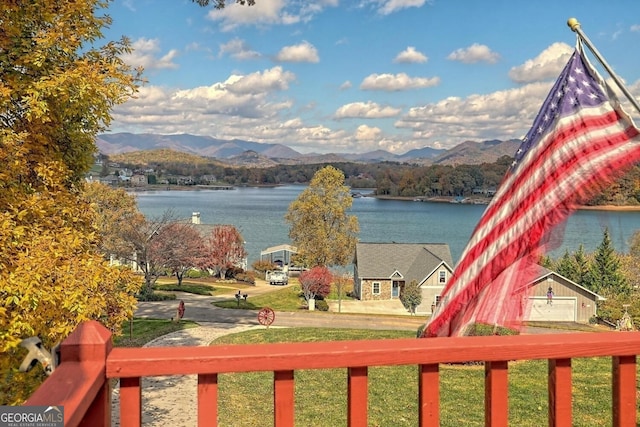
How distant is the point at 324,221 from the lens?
33.3m

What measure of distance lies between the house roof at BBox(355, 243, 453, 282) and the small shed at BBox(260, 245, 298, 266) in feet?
35.1

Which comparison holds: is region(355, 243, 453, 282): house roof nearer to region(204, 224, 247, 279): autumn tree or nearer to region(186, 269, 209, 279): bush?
region(204, 224, 247, 279): autumn tree

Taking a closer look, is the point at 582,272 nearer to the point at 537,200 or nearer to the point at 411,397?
the point at 411,397

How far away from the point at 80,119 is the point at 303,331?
1186 centimetres

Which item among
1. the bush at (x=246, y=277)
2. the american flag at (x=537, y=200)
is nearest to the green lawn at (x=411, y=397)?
the american flag at (x=537, y=200)

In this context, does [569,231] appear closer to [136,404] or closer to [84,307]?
→ [136,404]

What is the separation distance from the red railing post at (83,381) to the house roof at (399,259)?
98.5ft

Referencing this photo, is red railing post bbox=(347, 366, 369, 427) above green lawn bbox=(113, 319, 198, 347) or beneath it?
above

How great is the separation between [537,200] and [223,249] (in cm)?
3571

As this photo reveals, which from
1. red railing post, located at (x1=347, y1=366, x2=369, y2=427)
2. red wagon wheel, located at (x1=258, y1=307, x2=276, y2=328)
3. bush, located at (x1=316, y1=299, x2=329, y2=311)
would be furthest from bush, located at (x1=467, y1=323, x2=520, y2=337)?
bush, located at (x1=316, y1=299, x2=329, y2=311)

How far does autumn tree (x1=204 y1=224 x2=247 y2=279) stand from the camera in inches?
1471

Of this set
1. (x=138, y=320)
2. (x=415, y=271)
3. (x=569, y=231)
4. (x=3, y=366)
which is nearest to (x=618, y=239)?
(x=569, y=231)

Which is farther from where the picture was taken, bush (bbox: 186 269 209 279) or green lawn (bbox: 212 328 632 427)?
bush (bbox: 186 269 209 279)

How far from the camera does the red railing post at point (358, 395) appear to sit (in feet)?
5.25
